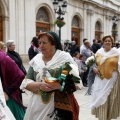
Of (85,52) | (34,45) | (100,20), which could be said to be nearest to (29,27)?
(85,52)

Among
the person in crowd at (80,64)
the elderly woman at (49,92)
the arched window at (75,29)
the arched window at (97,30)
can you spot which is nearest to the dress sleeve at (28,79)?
the elderly woman at (49,92)

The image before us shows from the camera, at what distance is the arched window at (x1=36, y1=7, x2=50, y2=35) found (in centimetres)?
1781

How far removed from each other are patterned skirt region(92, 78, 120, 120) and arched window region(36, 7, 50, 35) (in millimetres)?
13358

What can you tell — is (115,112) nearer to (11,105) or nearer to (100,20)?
(11,105)

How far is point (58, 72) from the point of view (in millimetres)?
2672

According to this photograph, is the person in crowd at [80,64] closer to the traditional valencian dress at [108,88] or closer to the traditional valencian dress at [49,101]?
the traditional valencian dress at [108,88]

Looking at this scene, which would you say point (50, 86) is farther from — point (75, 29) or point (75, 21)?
point (75, 21)

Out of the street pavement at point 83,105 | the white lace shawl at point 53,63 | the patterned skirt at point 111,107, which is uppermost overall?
the white lace shawl at point 53,63

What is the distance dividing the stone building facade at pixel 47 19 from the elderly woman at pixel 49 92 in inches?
474

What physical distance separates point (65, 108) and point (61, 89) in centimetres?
27

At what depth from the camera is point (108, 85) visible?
4.79 metres

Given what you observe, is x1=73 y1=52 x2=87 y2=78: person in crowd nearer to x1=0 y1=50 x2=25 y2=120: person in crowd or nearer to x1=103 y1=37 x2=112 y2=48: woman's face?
x1=103 y1=37 x2=112 y2=48: woman's face

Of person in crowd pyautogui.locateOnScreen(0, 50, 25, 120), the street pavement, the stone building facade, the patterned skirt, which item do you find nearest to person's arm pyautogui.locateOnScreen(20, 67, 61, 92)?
person in crowd pyautogui.locateOnScreen(0, 50, 25, 120)

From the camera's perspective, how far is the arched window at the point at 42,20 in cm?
1781
